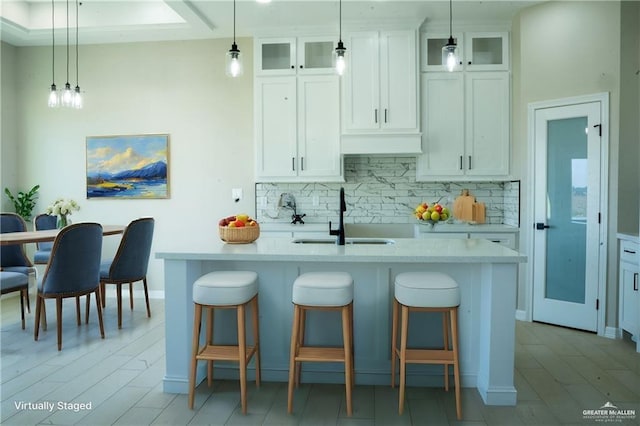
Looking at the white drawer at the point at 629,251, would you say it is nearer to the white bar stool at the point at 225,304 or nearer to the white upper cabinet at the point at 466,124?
the white upper cabinet at the point at 466,124

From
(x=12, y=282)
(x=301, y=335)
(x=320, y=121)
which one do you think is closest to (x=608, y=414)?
(x=301, y=335)

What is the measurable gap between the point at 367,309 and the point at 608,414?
140 cm

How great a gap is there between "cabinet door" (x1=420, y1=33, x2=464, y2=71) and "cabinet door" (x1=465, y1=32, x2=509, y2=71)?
0.35ft

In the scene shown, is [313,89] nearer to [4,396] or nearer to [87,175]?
[87,175]

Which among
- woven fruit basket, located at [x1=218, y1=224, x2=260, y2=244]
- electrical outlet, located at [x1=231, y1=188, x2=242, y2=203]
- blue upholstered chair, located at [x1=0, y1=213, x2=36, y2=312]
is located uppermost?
electrical outlet, located at [x1=231, y1=188, x2=242, y2=203]

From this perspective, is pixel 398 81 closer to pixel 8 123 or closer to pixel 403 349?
pixel 403 349

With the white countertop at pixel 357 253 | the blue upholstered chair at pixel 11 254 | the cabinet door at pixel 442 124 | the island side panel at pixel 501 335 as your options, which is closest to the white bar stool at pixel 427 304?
the white countertop at pixel 357 253

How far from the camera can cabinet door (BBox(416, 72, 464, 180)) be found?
13.9 feet

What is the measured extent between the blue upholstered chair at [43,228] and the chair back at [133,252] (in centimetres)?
113

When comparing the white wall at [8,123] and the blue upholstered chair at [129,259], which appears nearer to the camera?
the blue upholstered chair at [129,259]

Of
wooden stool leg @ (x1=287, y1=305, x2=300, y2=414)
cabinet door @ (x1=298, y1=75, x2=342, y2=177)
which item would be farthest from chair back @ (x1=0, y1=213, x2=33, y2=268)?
wooden stool leg @ (x1=287, y1=305, x2=300, y2=414)

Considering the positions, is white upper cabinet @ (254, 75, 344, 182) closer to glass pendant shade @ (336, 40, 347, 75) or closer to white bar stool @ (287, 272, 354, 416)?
glass pendant shade @ (336, 40, 347, 75)

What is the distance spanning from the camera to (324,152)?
4328 millimetres

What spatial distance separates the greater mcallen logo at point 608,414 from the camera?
2.15 metres
